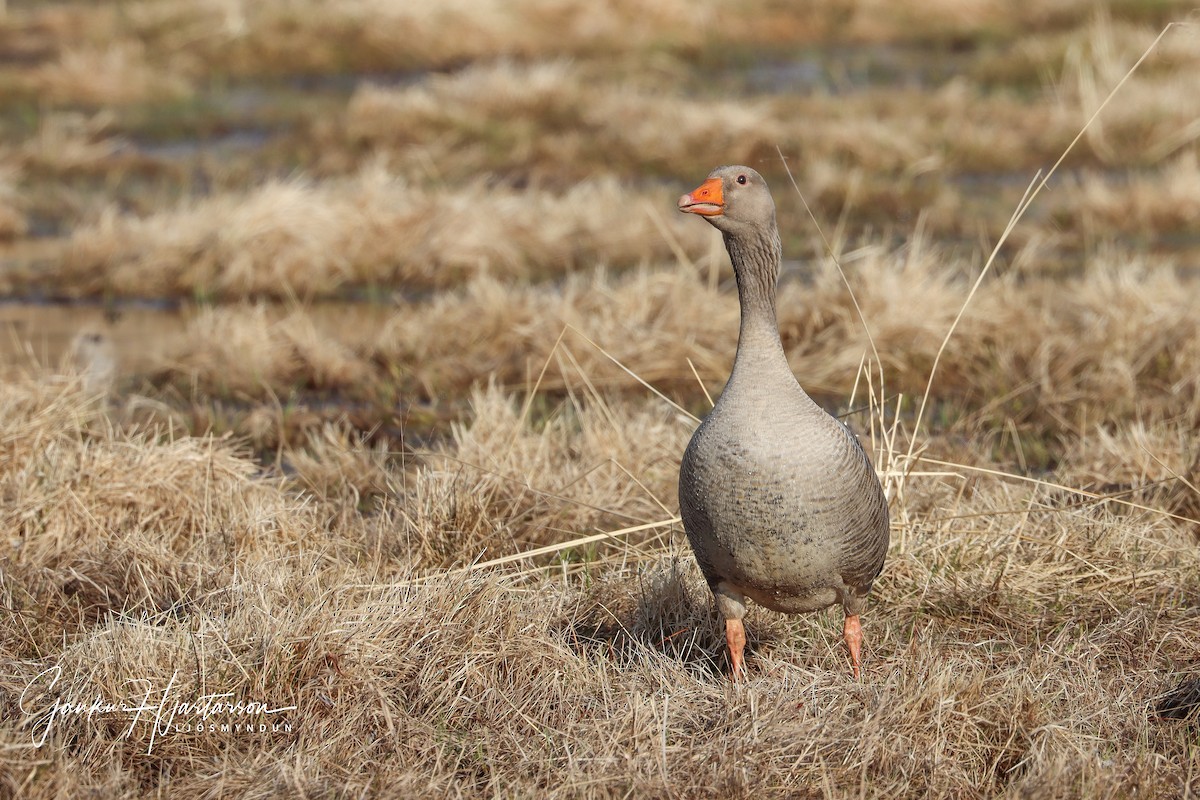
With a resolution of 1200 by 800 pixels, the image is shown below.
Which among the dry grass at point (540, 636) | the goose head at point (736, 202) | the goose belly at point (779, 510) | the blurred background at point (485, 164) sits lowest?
the blurred background at point (485, 164)

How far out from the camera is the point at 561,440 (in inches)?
218

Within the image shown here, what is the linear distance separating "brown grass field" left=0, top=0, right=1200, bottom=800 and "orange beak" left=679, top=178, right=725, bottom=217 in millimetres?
1155

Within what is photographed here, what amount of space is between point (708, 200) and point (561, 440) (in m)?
2.18

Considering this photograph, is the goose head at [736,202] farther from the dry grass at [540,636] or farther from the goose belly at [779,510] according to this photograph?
the dry grass at [540,636]

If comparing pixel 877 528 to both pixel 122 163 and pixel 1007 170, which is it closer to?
pixel 1007 170

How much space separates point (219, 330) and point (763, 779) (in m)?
4.86

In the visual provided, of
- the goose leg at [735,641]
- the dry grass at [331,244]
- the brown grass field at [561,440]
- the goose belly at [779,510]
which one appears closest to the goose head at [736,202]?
the goose belly at [779,510]

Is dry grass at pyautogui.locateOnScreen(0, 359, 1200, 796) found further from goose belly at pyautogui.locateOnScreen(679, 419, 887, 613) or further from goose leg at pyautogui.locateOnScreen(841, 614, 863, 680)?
goose belly at pyautogui.locateOnScreen(679, 419, 887, 613)

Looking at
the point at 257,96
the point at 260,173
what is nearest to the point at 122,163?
the point at 260,173

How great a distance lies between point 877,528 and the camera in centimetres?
362

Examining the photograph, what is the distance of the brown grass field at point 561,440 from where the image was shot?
Result: 11.1 ft

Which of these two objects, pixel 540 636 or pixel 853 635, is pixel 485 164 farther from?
pixel 853 635

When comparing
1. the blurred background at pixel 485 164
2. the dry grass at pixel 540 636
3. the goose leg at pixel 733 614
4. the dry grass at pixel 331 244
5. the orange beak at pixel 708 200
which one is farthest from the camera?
the dry grass at pixel 331 244

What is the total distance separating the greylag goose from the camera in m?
3.36
